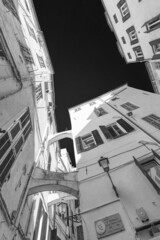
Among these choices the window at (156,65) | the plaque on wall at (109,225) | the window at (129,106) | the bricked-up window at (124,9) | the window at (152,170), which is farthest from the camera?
Answer: the window at (156,65)

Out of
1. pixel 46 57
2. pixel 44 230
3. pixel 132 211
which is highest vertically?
pixel 46 57

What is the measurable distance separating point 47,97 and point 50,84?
2175mm

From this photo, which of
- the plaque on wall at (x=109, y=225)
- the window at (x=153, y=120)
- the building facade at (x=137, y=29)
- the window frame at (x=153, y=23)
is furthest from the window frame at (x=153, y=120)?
the plaque on wall at (x=109, y=225)

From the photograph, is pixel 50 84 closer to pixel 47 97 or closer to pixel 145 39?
pixel 47 97

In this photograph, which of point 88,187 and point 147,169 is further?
point 88,187

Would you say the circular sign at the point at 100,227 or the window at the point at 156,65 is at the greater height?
the window at the point at 156,65

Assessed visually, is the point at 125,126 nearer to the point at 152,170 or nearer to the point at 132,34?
the point at 152,170

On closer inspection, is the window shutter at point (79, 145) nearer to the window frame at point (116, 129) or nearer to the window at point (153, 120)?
the window frame at point (116, 129)

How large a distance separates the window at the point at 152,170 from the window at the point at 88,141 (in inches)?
171

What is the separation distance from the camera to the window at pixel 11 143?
732 cm

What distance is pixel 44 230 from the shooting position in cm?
1241

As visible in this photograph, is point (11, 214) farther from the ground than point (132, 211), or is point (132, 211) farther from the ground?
point (11, 214)

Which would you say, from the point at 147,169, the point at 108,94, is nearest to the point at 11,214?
the point at 147,169

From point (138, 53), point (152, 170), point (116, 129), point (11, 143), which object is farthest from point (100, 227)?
point (138, 53)
